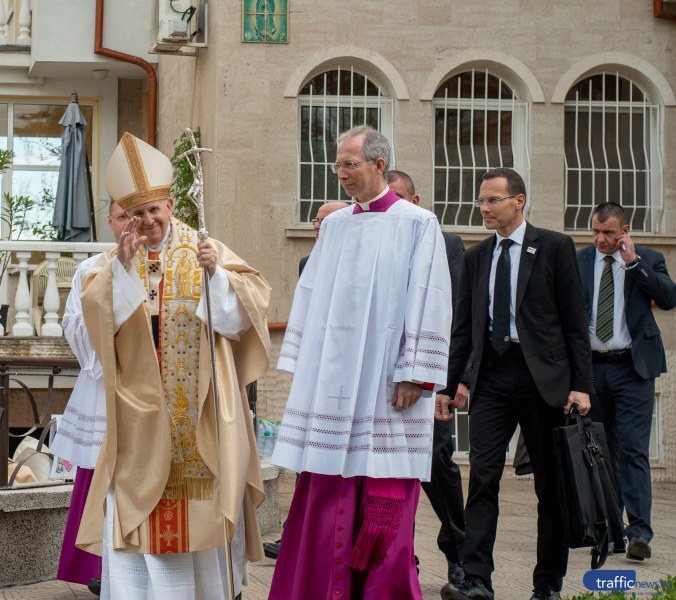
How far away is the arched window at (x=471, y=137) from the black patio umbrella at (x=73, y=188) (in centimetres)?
458

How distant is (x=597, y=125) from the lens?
14336 mm

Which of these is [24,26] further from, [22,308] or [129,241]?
[129,241]

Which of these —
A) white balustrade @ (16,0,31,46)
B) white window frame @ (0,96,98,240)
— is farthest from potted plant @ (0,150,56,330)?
white balustrade @ (16,0,31,46)

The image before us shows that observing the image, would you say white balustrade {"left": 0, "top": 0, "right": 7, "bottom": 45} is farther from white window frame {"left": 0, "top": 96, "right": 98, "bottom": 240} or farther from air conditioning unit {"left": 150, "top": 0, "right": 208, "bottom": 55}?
air conditioning unit {"left": 150, "top": 0, "right": 208, "bottom": 55}

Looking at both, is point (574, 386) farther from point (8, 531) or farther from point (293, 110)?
point (293, 110)

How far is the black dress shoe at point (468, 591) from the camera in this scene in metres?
6.78

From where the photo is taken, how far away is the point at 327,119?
13938mm

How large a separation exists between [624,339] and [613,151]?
5862 mm

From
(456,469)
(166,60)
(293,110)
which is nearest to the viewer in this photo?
(456,469)

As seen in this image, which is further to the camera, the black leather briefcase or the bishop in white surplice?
the black leather briefcase

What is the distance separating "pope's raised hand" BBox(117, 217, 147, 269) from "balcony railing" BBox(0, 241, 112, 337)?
7.38 metres

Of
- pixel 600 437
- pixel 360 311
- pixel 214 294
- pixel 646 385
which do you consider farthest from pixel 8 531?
pixel 646 385

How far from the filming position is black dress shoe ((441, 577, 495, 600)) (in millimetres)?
6777

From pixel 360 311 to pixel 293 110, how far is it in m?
7.93
